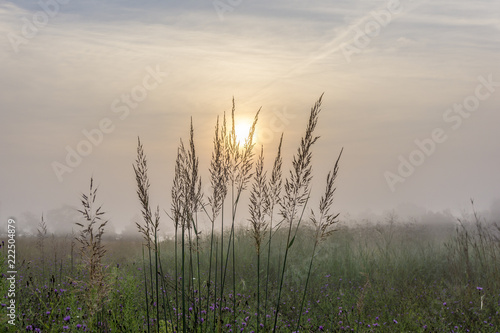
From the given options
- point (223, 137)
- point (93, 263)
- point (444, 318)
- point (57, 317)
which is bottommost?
point (444, 318)

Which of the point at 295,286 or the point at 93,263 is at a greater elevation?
the point at 93,263

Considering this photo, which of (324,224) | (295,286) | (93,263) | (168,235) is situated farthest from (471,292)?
(168,235)

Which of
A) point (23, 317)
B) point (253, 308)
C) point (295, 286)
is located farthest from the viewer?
point (295, 286)

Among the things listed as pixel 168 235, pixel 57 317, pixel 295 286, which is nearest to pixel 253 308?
pixel 295 286

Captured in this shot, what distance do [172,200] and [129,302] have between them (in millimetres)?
2154

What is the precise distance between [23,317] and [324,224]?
3.79 metres

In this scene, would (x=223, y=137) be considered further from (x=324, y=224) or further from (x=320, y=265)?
(x=320, y=265)

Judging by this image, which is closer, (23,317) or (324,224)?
(324,224)

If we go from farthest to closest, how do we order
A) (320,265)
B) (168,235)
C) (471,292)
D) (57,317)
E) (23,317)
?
(168,235), (320,265), (471,292), (57,317), (23,317)

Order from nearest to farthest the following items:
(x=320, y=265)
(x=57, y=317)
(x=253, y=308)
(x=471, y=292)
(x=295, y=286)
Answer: (x=57, y=317)
(x=253, y=308)
(x=471, y=292)
(x=295, y=286)
(x=320, y=265)

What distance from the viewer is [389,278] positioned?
10.1 metres

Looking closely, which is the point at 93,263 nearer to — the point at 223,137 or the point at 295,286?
the point at 223,137

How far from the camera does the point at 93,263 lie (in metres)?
3.71

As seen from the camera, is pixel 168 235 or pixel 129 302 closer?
pixel 129 302
